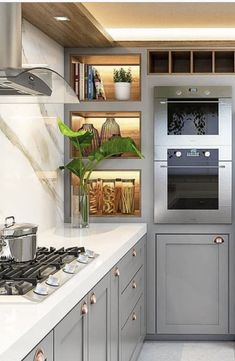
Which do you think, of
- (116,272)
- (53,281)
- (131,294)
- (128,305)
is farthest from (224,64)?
(53,281)

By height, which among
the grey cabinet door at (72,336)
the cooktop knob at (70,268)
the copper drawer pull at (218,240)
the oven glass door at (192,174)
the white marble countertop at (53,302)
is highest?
the oven glass door at (192,174)

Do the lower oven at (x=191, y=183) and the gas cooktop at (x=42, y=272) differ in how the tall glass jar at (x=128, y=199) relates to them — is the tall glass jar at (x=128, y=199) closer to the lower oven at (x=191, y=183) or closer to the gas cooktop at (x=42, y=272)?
the lower oven at (x=191, y=183)

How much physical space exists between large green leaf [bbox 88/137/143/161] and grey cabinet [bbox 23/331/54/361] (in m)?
3.02

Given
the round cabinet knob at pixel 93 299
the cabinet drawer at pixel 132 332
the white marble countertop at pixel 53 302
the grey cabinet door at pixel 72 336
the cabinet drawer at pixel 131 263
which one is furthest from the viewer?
the cabinet drawer at pixel 132 332

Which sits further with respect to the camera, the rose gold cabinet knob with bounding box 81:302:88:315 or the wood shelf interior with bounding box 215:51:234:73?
the wood shelf interior with bounding box 215:51:234:73

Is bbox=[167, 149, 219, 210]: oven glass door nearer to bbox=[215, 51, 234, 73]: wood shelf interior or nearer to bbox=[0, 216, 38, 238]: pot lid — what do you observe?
bbox=[215, 51, 234, 73]: wood shelf interior

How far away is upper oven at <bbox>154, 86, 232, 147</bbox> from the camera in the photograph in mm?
5285

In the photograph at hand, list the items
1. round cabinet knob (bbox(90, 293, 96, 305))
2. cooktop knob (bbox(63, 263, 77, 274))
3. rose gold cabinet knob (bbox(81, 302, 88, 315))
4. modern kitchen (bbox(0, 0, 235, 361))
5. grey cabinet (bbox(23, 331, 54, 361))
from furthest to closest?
modern kitchen (bbox(0, 0, 235, 361)), round cabinet knob (bbox(90, 293, 96, 305)), cooktop knob (bbox(63, 263, 77, 274)), rose gold cabinet knob (bbox(81, 302, 88, 315)), grey cabinet (bbox(23, 331, 54, 361))

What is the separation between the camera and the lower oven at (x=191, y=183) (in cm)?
530

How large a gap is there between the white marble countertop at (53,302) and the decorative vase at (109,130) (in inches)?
46.3

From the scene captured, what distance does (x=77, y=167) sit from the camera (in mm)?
5129

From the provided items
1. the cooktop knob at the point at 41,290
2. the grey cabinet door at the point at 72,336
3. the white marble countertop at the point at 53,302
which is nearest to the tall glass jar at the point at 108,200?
the white marble countertop at the point at 53,302

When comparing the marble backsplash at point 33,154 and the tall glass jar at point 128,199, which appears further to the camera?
the tall glass jar at point 128,199

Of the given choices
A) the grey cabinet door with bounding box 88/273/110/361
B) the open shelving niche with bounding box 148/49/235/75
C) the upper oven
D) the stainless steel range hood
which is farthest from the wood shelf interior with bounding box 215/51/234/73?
the grey cabinet door with bounding box 88/273/110/361
